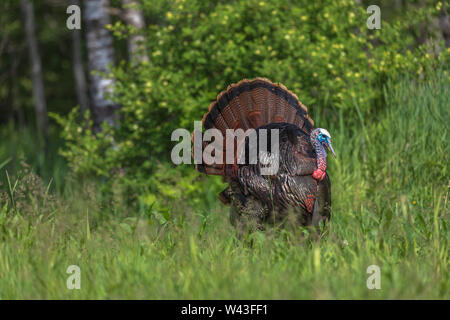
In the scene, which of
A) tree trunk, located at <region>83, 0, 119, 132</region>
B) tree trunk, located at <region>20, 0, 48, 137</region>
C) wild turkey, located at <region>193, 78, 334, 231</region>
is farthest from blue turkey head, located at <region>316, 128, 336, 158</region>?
tree trunk, located at <region>20, 0, 48, 137</region>

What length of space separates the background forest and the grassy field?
14mm

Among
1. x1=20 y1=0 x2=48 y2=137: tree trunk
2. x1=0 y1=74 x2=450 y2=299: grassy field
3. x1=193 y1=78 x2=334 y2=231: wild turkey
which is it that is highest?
x1=20 y1=0 x2=48 y2=137: tree trunk

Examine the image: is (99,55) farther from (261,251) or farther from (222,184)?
(261,251)

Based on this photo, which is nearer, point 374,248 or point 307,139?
point 374,248

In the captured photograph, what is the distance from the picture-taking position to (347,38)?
22.3 feet

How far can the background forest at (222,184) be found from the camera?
11.0ft

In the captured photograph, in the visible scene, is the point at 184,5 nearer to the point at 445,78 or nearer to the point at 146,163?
the point at 146,163

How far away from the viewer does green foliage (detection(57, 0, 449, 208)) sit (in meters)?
6.28

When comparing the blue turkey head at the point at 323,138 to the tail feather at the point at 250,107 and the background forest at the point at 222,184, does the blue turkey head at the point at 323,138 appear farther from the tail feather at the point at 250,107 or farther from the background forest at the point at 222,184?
the background forest at the point at 222,184

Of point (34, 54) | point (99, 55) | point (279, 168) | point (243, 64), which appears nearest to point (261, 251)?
point (279, 168)

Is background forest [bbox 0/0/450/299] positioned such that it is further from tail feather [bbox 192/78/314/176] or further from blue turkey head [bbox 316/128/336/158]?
tail feather [bbox 192/78/314/176]

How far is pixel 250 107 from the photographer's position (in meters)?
4.70
